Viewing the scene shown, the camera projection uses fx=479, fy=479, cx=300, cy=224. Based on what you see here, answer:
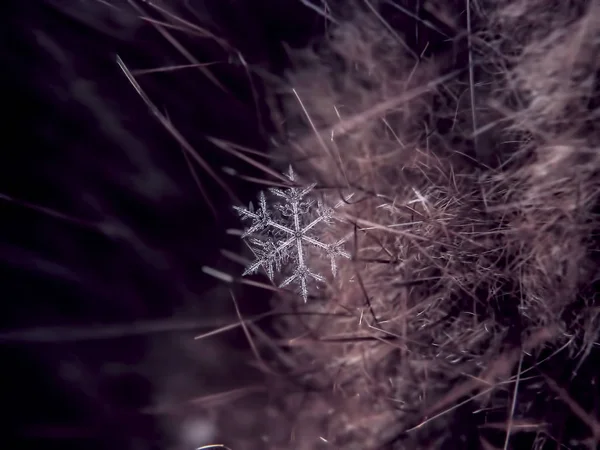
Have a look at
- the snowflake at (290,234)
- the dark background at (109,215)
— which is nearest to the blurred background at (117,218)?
the dark background at (109,215)

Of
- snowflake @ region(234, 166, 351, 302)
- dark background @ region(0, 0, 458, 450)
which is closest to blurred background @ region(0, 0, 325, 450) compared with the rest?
dark background @ region(0, 0, 458, 450)

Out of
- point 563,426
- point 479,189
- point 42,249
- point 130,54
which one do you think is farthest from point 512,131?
point 42,249

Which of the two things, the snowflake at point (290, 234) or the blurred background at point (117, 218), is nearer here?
the snowflake at point (290, 234)

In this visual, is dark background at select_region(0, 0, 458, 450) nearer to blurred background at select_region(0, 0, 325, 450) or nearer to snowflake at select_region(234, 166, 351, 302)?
blurred background at select_region(0, 0, 325, 450)

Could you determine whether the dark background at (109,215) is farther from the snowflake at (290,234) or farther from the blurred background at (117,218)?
the snowflake at (290,234)

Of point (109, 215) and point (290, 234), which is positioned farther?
point (109, 215)

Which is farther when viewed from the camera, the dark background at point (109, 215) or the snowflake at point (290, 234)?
the dark background at point (109, 215)

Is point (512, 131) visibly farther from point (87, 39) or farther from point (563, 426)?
point (87, 39)

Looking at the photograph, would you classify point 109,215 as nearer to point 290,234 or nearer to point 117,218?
point 117,218

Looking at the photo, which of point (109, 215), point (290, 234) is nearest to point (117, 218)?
point (109, 215)
